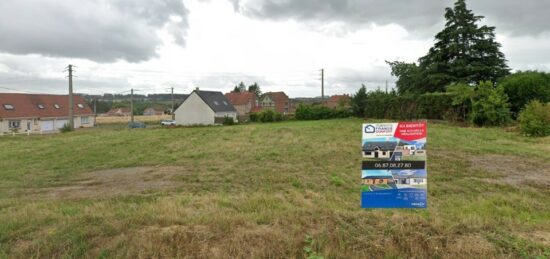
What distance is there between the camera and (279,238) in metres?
3.47

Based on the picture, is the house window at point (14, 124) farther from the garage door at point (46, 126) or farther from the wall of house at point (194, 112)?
the wall of house at point (194, 112)

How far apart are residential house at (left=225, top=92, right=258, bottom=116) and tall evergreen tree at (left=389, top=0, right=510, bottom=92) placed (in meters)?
35.8

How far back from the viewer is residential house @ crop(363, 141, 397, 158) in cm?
415

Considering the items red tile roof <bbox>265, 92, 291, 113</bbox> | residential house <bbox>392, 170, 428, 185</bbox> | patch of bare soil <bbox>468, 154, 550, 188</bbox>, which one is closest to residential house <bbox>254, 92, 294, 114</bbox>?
red tile roof <bbox>265, 92, 291, 113</bbox>

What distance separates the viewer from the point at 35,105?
135 ft

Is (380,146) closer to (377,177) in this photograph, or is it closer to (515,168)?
(377,177)

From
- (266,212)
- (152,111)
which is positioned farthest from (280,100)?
(266,212)

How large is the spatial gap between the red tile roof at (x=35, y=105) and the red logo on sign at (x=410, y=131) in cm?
4564

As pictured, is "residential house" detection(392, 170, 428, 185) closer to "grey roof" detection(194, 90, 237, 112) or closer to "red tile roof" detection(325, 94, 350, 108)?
"red tile roof" detection(325, 94, 350, 108)

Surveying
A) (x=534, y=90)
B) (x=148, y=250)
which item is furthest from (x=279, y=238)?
(x=534, y=90)

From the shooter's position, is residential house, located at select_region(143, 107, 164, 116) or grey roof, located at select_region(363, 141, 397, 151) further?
residential house, located at select_region(143, 107, 164, 116)

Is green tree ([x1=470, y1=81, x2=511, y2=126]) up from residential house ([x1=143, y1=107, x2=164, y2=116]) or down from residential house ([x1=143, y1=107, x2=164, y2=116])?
down

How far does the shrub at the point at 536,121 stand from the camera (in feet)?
51.5

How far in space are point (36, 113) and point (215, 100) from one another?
74.8 feet
